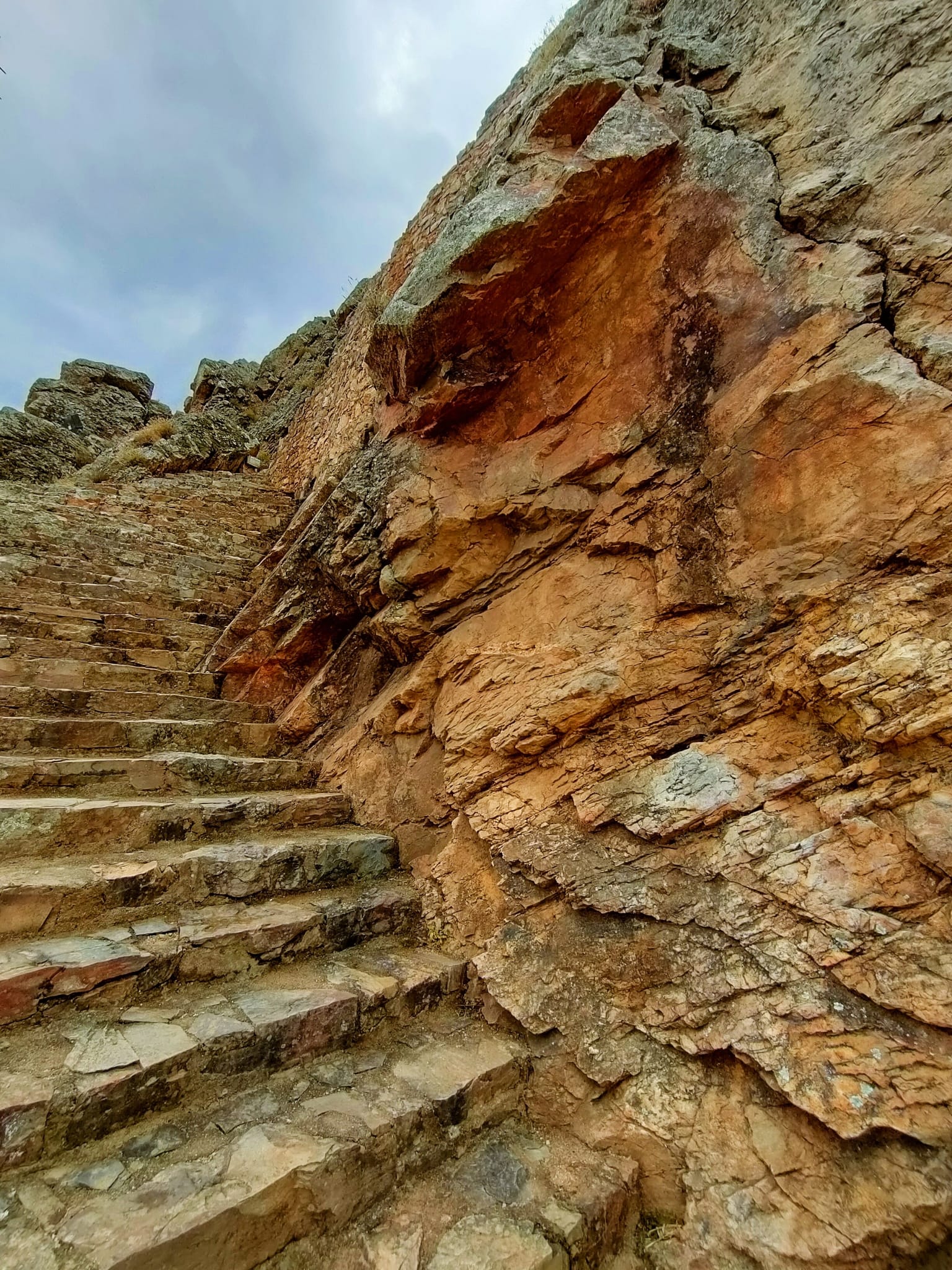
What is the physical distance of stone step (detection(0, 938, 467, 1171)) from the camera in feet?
6.20

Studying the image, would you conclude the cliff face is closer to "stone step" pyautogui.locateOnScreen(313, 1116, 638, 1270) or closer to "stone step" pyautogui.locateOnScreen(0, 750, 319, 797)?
"stone step" pyautogui.locateOnScreen(313, 1116, 638, 1270)

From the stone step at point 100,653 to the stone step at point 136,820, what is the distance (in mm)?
2125

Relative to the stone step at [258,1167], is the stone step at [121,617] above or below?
above

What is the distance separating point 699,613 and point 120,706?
4413mm

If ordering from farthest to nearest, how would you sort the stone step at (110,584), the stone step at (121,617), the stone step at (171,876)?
the stone step at (110,584), the stone step at (121,617), the stone step at (171,876)

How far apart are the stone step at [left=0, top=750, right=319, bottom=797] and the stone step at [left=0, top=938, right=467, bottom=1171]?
154 cm

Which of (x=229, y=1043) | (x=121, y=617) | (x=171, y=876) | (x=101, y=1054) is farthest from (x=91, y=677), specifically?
(x=229, y=1043)

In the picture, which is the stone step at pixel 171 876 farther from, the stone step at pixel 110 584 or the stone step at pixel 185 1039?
the stone step at pixel 110 584

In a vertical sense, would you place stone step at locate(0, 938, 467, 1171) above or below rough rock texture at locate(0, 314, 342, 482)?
below

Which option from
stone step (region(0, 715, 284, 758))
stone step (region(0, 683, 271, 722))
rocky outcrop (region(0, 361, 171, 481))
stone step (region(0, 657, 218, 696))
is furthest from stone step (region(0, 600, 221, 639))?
rocky outcrop (region(0, 361, 171, 481))

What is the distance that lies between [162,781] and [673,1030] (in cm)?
335

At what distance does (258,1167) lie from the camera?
188 centimetres

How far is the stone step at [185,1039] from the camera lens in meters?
1.89

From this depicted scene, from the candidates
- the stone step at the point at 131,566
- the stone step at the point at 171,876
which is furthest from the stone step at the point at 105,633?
the stone step at the point at 171,876
